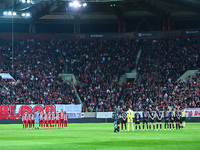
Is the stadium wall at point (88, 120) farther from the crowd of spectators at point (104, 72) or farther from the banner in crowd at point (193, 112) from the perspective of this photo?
the crowd of spectators at point (104, 72)

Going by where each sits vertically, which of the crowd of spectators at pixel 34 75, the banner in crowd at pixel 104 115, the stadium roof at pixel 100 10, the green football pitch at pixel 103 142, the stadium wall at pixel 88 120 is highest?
the stadium roof at pixel 100 10

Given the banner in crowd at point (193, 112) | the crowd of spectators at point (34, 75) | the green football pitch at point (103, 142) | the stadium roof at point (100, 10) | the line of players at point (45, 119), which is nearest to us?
the green football pitch at point (103, 142)

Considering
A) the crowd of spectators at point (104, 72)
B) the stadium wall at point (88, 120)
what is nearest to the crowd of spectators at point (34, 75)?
the crowd of spectators at point (104, 72)

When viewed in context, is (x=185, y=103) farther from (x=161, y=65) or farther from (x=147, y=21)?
(x=147, y=21)

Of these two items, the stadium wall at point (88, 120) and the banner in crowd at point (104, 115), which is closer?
the stadium wall at point (88, 120)

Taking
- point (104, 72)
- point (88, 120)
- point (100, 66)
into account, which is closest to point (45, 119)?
point (88, 120)

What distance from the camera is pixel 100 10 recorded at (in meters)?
73.1

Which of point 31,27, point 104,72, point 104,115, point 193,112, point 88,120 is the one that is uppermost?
point 31,27

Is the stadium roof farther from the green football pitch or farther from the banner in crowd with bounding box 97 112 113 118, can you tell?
the green football pitch

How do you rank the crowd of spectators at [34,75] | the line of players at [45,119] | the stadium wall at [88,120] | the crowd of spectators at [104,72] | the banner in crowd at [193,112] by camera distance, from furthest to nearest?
1. the crowd of spectators at [104,72]
2. the crowd of spectators at [34,75]
3. the stadium wall at [88,120]
4. the banner in crowd at [193,112]
5. the line of players at [45,119]

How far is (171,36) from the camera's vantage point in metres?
72.4

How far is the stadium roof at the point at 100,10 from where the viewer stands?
6304cm

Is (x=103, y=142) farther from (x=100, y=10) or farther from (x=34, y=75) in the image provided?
(x=100, y=10)

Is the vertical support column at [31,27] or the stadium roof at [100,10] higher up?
the stadium roof at [100,10]
